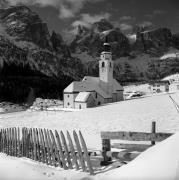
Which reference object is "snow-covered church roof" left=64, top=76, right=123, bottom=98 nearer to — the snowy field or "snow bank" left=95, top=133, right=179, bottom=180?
the snowy field

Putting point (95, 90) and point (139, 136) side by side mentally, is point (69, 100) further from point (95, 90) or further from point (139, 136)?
point (139, 136)

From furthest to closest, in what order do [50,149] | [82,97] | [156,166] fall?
1. [82,97]
2. [50,149]
3. [156,166]

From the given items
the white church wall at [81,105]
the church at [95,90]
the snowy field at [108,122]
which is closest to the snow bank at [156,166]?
the snowy field at [108,122]

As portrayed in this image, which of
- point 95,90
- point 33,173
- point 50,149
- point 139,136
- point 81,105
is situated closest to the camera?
point 33,173

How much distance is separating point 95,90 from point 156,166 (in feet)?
231

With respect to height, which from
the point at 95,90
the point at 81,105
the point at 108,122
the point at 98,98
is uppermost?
the point at 95,90

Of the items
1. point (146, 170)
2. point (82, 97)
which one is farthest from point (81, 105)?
point (146, 170)

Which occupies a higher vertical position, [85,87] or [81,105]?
[85,87]

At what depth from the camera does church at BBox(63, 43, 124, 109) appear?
72.7m

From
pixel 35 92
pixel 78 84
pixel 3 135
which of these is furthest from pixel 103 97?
pixel 35 92

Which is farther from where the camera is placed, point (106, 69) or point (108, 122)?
point (106, 69)

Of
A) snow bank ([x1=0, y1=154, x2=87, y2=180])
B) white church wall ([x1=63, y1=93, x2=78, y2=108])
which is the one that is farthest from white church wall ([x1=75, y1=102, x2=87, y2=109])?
snow bank ([x1=0, y1=154, x2=87, y2=180])

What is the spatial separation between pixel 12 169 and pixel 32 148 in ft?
9.36

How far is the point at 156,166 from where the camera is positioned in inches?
268
